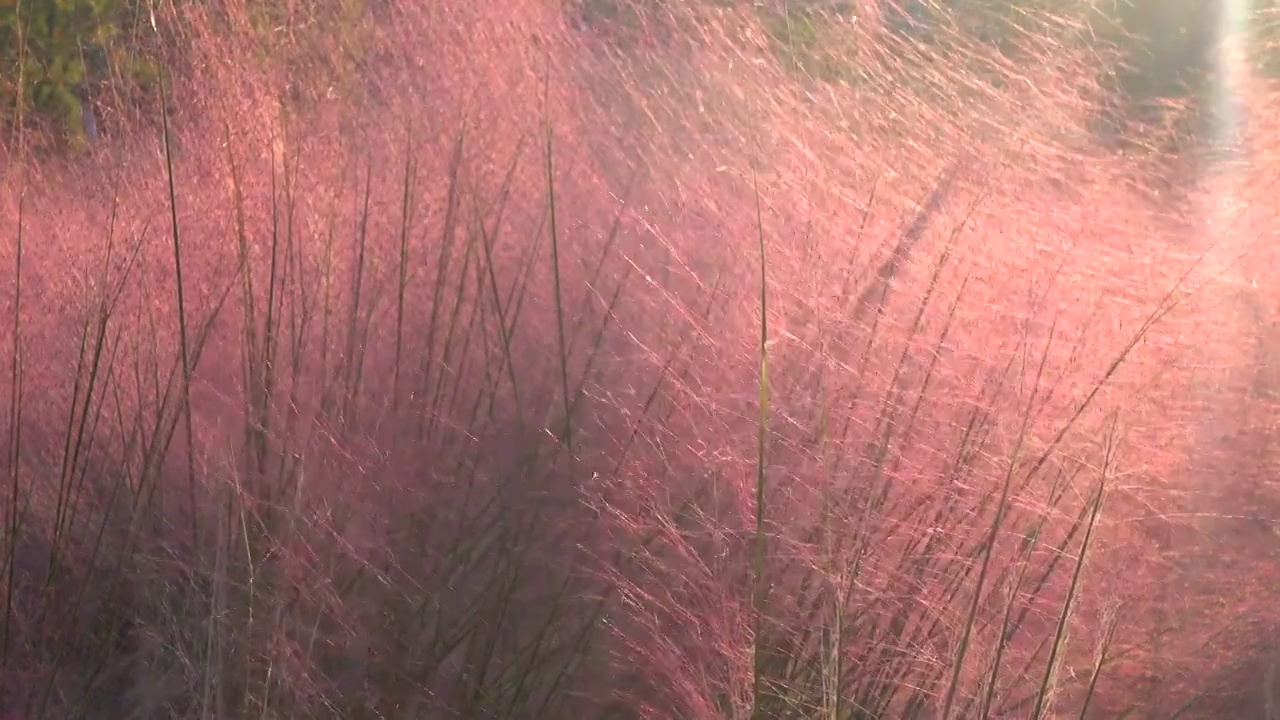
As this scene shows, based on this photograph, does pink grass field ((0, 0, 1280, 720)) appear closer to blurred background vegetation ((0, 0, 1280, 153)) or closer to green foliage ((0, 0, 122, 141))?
blurred background vegetation ((0, 0, 1280, 153))

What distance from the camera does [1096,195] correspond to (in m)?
1.92

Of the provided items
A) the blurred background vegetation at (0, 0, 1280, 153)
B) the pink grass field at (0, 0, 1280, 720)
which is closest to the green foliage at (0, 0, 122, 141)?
the blurred background vegetation at (0, 0, 1280, 153)

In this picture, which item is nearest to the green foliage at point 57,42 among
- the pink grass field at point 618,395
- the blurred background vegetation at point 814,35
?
the blurred background vegetation at point 814,35

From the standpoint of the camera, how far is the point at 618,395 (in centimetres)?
150

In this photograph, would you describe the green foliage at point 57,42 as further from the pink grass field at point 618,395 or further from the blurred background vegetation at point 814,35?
the pink grass field at point 618,395

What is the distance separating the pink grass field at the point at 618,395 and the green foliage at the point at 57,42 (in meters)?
1.02

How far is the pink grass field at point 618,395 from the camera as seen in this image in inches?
52.6

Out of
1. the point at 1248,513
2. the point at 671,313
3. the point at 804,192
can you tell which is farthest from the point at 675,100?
the point at 1248,513

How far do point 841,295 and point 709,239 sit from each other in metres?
0.22

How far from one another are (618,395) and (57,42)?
2.45m

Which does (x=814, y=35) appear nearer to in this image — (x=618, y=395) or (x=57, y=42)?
(x=618, y=395)

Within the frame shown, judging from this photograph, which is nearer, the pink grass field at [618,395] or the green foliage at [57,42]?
the pink grass field at [618,395]

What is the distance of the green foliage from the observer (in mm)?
2807

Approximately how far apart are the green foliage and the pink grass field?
3.33 ft
